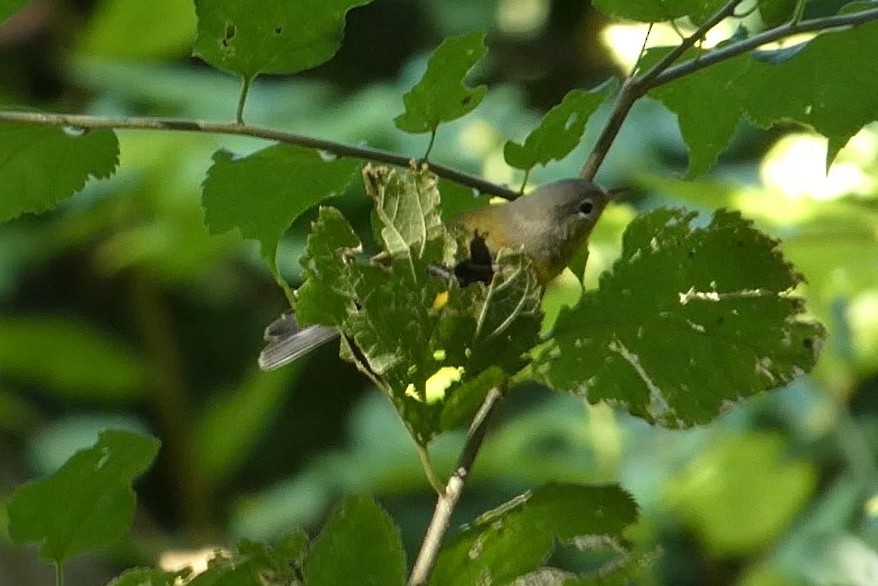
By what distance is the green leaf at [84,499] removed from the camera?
1.66ft

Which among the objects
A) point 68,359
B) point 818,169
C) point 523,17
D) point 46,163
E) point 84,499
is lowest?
point 68,359

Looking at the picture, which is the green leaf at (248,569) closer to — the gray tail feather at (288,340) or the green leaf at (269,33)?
the green leaf at (269,33)

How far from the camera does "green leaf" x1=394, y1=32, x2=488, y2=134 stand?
1.59 feet

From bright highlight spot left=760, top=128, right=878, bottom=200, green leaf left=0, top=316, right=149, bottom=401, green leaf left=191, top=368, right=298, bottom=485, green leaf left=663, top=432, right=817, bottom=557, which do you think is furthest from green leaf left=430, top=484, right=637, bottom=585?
green leaf left=0, top=316, right=149, bottom=401

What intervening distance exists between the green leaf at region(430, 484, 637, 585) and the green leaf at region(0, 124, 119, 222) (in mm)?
210

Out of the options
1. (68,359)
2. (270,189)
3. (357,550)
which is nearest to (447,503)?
(357,550)

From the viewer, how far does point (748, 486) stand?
1.40m

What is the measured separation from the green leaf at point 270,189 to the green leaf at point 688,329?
0.36ft

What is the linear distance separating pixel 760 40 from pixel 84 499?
12.7 inches

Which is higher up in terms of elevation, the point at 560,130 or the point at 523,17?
the point at 560,130

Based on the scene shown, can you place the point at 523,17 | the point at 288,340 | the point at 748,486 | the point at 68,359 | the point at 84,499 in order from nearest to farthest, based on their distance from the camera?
the point at 84,499 → the point at 288,340 → the point at 748,486 → the point at 68,359 → the point at 523,17

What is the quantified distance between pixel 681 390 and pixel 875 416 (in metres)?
1.27

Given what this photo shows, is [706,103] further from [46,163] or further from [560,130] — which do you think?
[46,163]

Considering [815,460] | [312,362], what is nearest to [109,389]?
[312,362]
